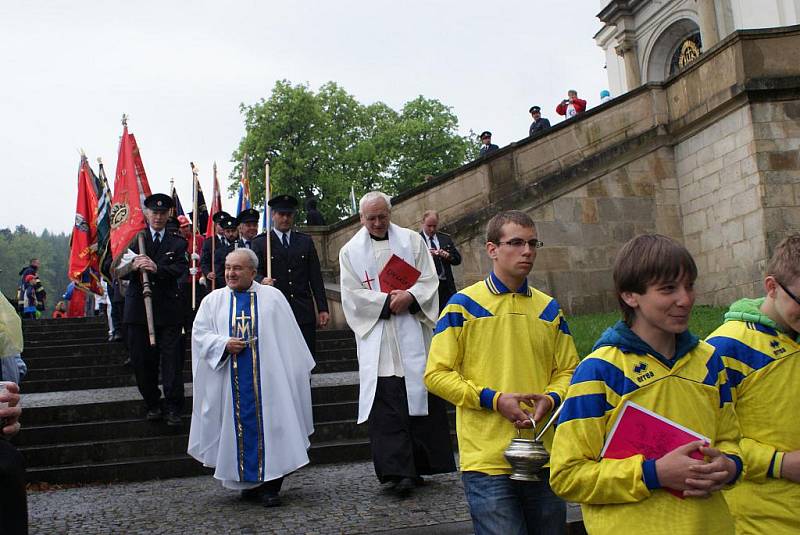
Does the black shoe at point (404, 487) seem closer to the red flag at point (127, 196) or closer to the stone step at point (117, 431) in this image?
the stone step at point (117, 431)

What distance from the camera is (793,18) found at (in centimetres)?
2300

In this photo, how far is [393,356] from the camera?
686cm

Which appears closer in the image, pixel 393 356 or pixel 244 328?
pixel 393 356

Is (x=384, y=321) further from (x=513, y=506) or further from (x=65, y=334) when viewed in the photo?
(x=65, y=334)

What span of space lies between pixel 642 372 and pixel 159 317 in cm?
720

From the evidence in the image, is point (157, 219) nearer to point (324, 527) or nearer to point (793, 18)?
point (324, 527)

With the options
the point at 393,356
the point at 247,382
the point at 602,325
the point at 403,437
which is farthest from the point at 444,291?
the point at 403,437

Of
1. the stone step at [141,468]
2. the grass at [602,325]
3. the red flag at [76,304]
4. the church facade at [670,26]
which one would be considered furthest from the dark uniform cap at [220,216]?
the church facade at [670,26]

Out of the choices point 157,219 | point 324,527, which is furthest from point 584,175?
point 324,527

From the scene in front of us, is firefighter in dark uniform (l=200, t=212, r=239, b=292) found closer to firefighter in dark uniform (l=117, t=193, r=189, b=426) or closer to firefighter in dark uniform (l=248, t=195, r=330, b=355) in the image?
firefighter in dark uniform (l=248, t=195, r=330, b=355)

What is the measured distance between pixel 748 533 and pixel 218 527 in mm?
3794

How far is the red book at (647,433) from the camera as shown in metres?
2.73

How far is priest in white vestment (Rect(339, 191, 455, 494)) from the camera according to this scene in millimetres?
6652

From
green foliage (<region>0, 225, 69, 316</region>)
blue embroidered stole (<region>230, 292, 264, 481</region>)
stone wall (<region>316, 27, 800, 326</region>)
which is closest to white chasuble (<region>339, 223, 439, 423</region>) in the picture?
blue embroidered stole (<region>230, 292, 264, 481</region>)
